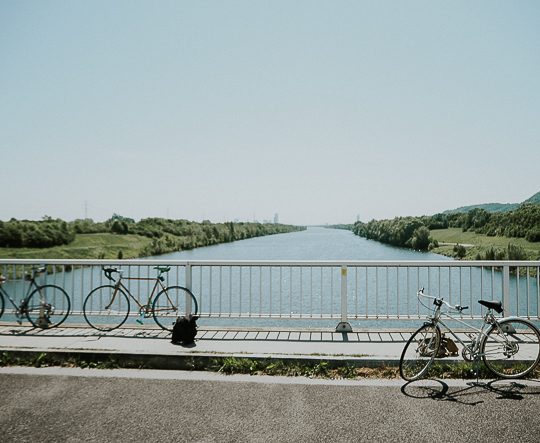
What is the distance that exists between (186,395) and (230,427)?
1.02 meters

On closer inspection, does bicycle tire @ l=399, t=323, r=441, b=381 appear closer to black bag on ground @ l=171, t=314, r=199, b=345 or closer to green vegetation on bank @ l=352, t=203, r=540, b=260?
black bag on ground @ l=171, t=314, r=199, b=345

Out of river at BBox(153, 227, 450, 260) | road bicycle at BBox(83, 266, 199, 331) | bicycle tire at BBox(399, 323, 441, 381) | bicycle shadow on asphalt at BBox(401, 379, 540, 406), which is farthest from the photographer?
river at BBox(153, 227, 450, 260)

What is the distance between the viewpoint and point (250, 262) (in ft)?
24.1

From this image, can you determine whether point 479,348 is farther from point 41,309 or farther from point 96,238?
point 96,238

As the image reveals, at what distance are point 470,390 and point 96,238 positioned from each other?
7224cm

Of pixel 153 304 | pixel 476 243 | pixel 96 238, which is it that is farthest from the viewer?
pixel 96 238

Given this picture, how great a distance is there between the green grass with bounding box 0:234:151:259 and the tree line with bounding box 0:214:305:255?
137cm

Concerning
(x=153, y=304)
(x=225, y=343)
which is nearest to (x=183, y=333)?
(x=225, y=343)

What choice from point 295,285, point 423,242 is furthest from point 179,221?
point 295,285

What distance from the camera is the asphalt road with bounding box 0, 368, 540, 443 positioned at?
393 centimetres

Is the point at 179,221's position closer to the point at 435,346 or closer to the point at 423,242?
the point at 423,242

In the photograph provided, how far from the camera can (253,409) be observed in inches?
177

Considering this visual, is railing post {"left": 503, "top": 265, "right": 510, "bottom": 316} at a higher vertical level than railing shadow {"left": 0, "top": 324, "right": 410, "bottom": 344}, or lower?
higher

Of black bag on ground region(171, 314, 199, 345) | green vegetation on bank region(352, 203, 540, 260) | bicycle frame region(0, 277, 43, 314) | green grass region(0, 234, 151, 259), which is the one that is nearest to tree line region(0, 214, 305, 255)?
green grass region(0, 234, 151, 259)
